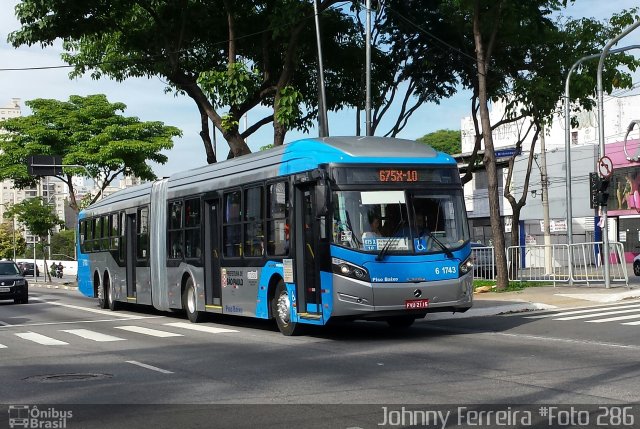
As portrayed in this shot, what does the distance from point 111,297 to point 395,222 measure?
14294 mm

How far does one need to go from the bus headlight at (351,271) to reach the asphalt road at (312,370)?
110 cm

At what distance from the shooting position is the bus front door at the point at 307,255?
15805 millimetres

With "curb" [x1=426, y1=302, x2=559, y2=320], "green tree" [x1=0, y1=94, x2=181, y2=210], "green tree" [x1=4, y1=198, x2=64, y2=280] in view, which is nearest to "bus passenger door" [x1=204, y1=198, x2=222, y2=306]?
"curb" [x1=426, y1=302, x2=559, y2=320]

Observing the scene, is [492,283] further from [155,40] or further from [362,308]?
[362,308]

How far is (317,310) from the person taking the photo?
51.9 feet

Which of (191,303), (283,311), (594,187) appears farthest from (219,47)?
(283,311)

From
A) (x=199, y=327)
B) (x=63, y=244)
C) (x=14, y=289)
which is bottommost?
(x=199, y=327)

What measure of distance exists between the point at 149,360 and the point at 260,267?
14.3 feet

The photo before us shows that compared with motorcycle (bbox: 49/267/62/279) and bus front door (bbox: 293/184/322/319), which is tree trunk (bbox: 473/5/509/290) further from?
motorcycle (bbox: 49/267/62/279)

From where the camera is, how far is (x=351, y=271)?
50.2 feet

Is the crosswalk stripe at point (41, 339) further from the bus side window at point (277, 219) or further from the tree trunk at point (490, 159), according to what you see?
the tree trunk at point (490, 159)

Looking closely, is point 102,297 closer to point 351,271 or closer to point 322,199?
point 322,199

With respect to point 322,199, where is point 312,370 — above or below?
below

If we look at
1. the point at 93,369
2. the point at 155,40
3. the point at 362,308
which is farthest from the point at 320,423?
the point at 155,40
